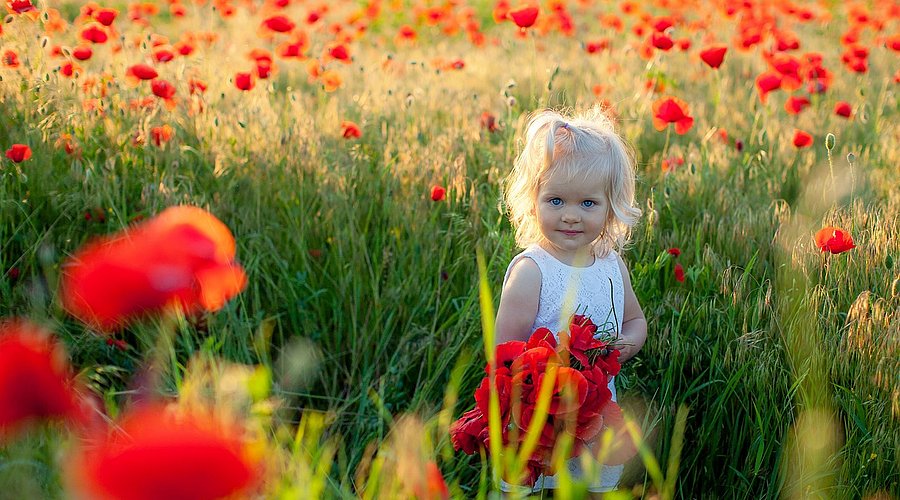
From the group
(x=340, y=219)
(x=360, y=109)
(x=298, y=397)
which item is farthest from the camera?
(x=360, y=109)

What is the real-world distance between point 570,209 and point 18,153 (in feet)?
4.52

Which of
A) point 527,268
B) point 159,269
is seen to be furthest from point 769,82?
point 159,269

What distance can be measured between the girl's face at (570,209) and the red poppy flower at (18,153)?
1.29 m

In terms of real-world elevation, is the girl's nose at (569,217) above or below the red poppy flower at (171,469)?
below

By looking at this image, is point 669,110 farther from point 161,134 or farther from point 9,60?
point 9,60

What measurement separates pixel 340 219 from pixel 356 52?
3400 mm

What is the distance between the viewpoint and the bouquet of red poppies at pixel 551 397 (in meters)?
1.43

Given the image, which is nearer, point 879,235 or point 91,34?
point 879,235

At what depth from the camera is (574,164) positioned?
1.91 m

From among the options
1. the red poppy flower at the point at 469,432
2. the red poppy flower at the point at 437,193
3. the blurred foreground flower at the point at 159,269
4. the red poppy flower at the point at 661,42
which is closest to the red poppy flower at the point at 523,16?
the red poppy flower at the point at 661,42

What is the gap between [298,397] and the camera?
7.52 ft

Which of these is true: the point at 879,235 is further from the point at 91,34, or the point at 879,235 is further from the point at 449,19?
the point at 449,19

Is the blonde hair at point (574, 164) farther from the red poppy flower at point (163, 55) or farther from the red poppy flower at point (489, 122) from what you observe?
the red poppy flower at point (163, 55)

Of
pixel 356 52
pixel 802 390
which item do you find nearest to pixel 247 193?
pixel 802 390
